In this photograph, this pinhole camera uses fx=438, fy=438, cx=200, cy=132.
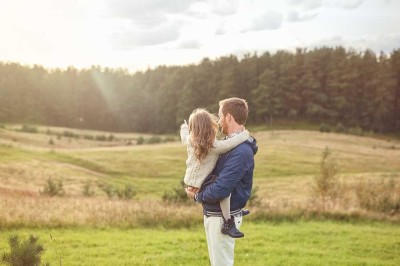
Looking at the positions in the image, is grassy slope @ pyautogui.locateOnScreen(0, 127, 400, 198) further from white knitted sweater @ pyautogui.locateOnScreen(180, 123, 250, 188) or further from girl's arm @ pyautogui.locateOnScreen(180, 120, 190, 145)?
white knitted sweater @ pyautogui.locateOnScreen(180, 123, 250, 188)

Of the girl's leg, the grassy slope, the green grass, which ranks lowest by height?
the grassy slope

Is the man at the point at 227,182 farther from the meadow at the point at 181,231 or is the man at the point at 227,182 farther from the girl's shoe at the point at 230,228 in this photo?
the meadow at the point at 181,231

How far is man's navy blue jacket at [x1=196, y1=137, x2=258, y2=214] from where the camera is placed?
5566mm

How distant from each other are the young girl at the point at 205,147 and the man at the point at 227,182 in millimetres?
95

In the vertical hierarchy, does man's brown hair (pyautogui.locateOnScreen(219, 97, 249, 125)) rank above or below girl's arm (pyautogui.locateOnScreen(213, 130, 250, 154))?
above

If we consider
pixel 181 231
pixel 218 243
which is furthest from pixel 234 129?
pixel 181 231

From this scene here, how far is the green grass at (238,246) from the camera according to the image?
11266mm

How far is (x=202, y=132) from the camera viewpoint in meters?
5.59

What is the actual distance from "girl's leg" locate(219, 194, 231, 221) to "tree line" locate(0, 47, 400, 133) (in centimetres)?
8272

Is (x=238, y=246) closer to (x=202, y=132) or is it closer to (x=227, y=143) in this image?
(x=227, y=143)

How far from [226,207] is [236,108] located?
1.31 metres

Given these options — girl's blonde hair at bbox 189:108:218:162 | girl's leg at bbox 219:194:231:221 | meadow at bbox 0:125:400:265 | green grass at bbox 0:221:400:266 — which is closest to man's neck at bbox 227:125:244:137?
girl's blonde hair at bbox 189:108:218:162

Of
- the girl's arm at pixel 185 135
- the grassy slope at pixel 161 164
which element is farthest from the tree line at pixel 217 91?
the girl's arm at pixel 185 135

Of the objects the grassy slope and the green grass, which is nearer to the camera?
the green grass
